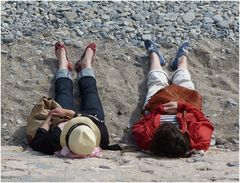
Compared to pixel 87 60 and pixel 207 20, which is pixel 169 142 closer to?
pixel 87 60

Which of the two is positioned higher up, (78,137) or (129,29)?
(129,29)

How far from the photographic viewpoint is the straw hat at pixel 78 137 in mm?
6500

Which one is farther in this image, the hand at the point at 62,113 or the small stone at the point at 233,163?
the hand at the point at 62,113

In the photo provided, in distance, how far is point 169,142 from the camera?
667cm

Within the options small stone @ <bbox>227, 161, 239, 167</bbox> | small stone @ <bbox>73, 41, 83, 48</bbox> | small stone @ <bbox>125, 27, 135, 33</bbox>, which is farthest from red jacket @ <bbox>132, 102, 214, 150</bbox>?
small stone @ <bbox>125, 27, 135, 33</bbox>

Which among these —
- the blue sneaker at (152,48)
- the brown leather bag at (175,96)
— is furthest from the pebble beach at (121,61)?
the brown leather bag at (175,96)

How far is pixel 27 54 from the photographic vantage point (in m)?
8.38

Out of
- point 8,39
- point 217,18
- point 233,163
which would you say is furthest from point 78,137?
point 217,18

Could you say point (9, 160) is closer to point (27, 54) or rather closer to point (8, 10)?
point (27, 54)

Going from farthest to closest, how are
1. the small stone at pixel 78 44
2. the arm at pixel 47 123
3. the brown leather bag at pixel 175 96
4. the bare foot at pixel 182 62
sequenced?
the small stone at pixel 78 44
the bare foot at pixel 182 62
the brown leather bag at pixel 175 96
the arm at pixel 47 123

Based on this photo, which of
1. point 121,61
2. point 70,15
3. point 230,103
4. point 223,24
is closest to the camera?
point 230,103

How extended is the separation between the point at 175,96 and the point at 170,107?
275 millimetres

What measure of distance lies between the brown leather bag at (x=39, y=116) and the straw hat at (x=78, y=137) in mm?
438

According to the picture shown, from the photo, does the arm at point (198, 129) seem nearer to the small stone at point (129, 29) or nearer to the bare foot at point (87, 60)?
the bare foot at point (87, 60)
